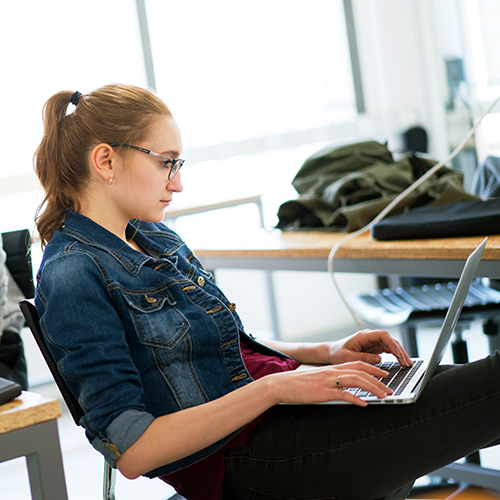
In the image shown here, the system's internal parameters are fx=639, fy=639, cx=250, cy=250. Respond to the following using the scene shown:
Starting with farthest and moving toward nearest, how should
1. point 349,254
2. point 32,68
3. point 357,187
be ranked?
point 32,68 → point 357,187 → point 349,254

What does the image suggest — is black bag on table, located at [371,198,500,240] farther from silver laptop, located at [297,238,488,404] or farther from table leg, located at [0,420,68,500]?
table leg, located at [0,420,68,500]

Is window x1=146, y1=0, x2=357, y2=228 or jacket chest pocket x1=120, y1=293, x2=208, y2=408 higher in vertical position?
window x1=146, y1=0, x2=357, y2=228

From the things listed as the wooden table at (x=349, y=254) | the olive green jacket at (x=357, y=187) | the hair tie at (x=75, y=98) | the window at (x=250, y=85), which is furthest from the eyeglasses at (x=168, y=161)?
the window at (x=250, y=85)

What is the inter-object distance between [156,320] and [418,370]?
452 mm

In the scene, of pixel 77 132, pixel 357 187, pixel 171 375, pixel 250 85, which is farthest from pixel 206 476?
pixel 250 85

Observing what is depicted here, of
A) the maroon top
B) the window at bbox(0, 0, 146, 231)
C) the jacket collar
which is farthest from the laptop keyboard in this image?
the window at bbox(0, 0, 146, 231)

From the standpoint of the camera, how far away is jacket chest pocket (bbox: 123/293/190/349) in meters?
0.98

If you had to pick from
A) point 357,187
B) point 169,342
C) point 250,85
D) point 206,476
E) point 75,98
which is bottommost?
point 206,476

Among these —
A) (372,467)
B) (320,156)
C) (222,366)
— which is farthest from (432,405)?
(320,156)

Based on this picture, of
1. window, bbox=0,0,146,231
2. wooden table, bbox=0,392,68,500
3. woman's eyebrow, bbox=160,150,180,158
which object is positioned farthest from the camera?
window, bbox=0,0,146,231

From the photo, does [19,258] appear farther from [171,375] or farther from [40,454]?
[40,454]

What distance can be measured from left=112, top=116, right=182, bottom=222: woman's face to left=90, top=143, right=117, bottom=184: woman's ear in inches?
0.5

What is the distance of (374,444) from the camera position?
37.2 inches

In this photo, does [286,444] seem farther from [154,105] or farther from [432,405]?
[154,105]
